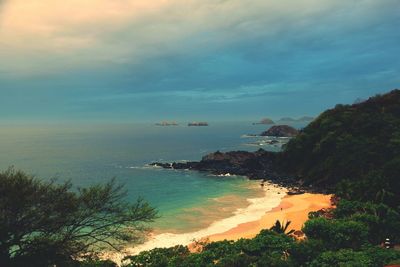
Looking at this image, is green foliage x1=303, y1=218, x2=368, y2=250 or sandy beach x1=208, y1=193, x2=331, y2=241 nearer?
green foliage x1=303, y1=218, x2=368, y2=250

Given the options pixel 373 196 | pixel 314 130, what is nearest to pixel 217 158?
pixel 314 130

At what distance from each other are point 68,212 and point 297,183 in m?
57.4

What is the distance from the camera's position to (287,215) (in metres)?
Result: 48.6

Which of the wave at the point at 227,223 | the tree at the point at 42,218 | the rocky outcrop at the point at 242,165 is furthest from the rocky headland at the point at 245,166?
the tree at the point at 42,218

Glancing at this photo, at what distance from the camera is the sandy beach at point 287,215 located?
42.1 meters

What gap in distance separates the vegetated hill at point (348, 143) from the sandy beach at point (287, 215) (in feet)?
22.6

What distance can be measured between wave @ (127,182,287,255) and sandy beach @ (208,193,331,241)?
108cm

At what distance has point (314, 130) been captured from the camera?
8694 cm

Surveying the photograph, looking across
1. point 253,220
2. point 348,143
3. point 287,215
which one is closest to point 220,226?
point 253,220

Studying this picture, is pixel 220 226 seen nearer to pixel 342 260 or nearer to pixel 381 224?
pixel 381 224

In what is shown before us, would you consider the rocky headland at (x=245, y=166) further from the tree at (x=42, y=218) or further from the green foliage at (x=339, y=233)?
the tree at (x=42, y=218)

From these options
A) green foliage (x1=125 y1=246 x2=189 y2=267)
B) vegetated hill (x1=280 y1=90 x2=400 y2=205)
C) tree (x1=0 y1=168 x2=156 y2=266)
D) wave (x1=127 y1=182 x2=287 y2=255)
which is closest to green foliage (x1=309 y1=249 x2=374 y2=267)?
green foliage (x1=125 y1=246 x2=189 y2=267)

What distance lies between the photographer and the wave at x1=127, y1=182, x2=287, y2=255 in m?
39.5

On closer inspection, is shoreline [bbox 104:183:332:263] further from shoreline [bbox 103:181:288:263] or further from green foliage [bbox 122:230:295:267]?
green foliage [bbox 122:230:295:267]
